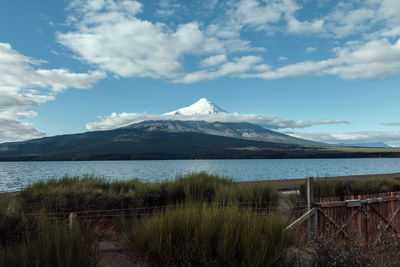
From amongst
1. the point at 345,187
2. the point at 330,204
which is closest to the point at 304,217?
the point at 330,204

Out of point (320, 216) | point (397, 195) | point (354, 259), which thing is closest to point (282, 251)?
point (354, 259)

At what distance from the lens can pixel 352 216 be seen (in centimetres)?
896

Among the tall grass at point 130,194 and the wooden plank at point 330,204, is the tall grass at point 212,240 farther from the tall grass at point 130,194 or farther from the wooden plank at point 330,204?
the wooden plank at point 330,204

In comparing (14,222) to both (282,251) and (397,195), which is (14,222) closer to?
(282,251)

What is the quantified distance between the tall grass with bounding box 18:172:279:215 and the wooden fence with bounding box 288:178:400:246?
186 cm

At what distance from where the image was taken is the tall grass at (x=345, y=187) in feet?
40.9

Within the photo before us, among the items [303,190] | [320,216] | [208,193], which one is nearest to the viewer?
[320,216]

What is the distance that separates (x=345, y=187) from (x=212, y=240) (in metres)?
10.9

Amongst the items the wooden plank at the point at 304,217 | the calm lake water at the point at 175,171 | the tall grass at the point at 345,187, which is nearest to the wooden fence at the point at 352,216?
the wooden plank at the point at 304,217

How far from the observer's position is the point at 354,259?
15.6 feet

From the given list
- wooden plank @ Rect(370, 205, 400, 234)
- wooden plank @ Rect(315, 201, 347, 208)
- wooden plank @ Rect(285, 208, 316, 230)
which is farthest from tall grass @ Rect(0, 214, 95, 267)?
wooden plank @ Rect(370, 205, 400, 234)

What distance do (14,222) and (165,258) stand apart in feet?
12.1

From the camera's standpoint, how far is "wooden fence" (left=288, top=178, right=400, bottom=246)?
330 inches

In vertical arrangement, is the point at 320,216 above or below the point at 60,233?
below
